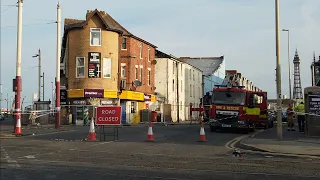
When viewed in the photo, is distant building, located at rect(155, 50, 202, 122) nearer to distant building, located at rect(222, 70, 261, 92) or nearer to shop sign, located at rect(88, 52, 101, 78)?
distant building, located at rect(222, 70, 261, 92)

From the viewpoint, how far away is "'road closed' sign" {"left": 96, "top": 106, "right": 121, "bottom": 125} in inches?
723

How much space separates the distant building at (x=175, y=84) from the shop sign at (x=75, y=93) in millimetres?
14358

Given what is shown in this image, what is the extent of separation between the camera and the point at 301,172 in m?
9.60

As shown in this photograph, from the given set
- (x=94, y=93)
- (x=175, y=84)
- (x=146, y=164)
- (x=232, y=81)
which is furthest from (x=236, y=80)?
(x=146, y=164)

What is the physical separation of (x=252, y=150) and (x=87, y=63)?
92.0 ft

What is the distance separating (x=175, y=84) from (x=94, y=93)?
1797 centimetres

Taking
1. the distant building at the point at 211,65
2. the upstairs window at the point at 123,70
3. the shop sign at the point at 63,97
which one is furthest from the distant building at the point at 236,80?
the shop sign at the point at 63,97

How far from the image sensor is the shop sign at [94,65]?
131 ft

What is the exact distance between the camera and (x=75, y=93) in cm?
3988

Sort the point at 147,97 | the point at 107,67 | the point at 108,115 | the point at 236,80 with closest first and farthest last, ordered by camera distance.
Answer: the point at 108,115 → the point at 236,80 → the point at 107,67 → the point at 147,97

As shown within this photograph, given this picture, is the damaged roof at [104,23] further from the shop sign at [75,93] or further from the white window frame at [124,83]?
the shop sign at [75,93]

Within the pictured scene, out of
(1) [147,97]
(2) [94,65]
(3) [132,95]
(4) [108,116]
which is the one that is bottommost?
(4) [108,116]

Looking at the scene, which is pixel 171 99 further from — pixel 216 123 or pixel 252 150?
pixel 252 150

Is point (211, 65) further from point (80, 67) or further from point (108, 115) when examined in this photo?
point (108, 115)
